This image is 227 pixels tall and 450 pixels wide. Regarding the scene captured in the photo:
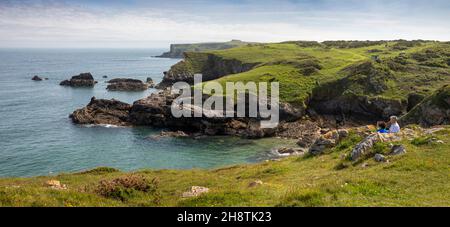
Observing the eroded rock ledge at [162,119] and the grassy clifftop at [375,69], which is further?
the grassy clifftop at [375,69]

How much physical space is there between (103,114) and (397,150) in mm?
78148

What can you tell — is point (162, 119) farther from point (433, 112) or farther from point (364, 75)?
point (433, 112)

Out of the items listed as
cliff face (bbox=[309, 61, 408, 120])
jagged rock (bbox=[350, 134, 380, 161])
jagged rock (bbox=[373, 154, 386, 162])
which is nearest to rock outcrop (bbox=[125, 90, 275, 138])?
cliff face (bbox=[309, 61, 408, 120])

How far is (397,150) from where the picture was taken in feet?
80.2

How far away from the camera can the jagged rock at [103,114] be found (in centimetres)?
8800

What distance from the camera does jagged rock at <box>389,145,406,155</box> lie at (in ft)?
78.7

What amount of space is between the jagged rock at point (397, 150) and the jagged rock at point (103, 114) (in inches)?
2768

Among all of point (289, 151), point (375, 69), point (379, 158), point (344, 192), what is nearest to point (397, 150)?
point (379, 158)

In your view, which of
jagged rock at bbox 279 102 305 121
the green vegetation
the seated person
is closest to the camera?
the seated person

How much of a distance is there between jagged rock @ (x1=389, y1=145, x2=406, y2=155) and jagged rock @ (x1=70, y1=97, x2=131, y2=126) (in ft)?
231

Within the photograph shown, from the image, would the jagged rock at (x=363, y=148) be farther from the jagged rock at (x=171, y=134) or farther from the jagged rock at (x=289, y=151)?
the jagged rock at (x=171, y=134)

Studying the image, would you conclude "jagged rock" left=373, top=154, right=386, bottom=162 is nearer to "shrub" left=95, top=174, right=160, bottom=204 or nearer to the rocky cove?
"shrub" left=95, top=174, right=160, bottom=204

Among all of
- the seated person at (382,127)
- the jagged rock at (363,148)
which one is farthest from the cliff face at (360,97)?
the jagged rock at (363,148)

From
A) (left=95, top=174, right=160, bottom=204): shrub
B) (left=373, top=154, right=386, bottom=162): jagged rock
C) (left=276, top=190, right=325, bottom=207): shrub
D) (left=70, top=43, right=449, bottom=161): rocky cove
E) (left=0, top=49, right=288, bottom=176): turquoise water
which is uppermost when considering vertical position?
(left=276, top=190, right=325, bottom=207): shrub
